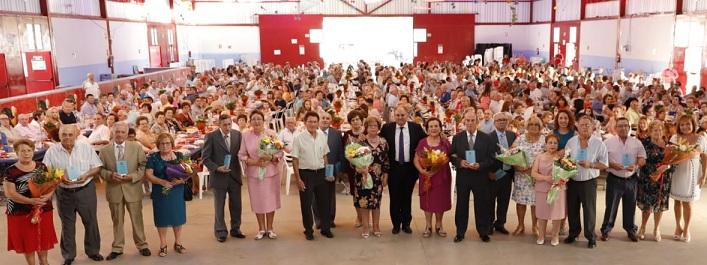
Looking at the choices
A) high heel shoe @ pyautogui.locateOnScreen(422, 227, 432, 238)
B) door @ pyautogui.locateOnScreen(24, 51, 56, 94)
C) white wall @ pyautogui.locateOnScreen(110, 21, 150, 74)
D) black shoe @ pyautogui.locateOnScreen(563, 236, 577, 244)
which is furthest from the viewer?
white wall @ pyautogui.locateOnScreen(110, 21, 150, 74)

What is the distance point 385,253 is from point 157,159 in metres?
2.47

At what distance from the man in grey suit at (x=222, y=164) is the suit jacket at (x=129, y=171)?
70cm

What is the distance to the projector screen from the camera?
110 ft

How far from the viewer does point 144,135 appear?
8094mm

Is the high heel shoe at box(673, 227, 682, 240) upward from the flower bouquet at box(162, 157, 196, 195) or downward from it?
downward

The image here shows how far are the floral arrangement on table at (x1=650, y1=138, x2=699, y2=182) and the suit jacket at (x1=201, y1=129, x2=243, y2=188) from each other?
437 cm

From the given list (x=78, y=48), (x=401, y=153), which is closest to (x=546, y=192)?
(x=401, y=153)

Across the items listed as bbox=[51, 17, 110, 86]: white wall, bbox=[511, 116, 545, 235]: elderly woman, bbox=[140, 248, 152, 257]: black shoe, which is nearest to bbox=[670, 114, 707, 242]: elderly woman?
bbox=[511, 116, 545, 235]: elderly woman

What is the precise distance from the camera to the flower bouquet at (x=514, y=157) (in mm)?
5957

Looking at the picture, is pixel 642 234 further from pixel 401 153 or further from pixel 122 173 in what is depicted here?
pixel 122 173

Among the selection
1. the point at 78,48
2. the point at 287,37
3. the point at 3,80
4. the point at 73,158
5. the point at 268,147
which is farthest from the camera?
the point at 287,37

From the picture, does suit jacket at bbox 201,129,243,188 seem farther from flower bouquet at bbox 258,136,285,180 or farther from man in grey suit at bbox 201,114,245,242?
flower bouquet at bbox 258,136,285,180

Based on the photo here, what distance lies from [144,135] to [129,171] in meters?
2.39

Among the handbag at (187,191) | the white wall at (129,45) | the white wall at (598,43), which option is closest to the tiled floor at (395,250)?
the handbag at (187,191)
